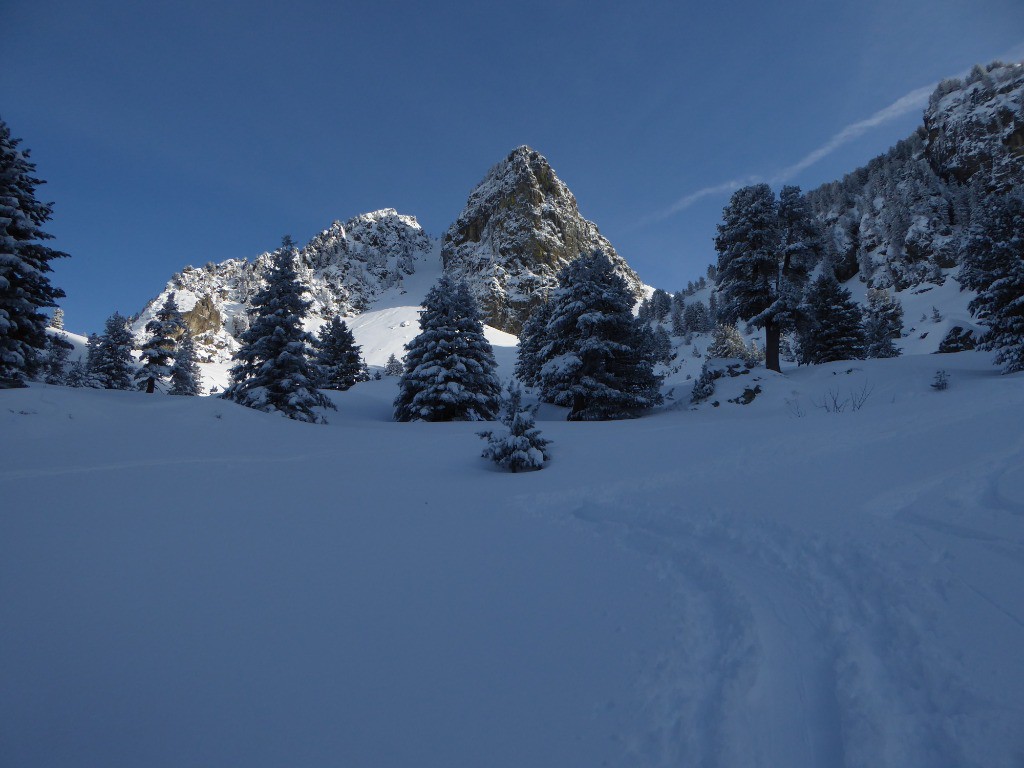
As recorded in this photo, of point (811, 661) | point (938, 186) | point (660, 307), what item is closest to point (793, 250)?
point (811, 661)

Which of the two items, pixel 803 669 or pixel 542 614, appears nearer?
pixel 803 669

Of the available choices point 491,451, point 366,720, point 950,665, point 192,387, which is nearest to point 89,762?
point 366,720

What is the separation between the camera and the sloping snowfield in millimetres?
2035

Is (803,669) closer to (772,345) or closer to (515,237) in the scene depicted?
(772,345)

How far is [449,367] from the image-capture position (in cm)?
1850

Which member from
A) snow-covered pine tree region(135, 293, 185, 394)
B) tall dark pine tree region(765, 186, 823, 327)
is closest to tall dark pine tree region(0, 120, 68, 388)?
snow-covered pine tree region(135, 293, 185, 394)

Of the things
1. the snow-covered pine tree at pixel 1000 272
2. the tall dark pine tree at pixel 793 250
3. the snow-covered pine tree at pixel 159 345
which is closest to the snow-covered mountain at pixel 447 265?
the snow-covered pine tree at pixel 159 345

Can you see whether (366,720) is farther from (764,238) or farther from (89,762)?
(764,238)

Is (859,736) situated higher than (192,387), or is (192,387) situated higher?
(192,387)

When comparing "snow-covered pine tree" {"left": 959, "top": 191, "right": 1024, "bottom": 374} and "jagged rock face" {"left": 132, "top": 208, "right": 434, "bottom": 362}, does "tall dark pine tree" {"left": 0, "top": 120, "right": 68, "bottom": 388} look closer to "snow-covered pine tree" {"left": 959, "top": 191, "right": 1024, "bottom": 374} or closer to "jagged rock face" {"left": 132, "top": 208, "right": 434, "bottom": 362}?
"snow-covered pine tree" {"left": 959, "top": 191, "right": 1024, "bottom": 374}

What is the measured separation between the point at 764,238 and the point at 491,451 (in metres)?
16.2

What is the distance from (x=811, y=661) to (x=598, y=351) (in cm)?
1441

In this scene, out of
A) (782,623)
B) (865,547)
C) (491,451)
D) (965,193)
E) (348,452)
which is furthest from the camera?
(965,193)

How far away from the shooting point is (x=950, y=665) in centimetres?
222
